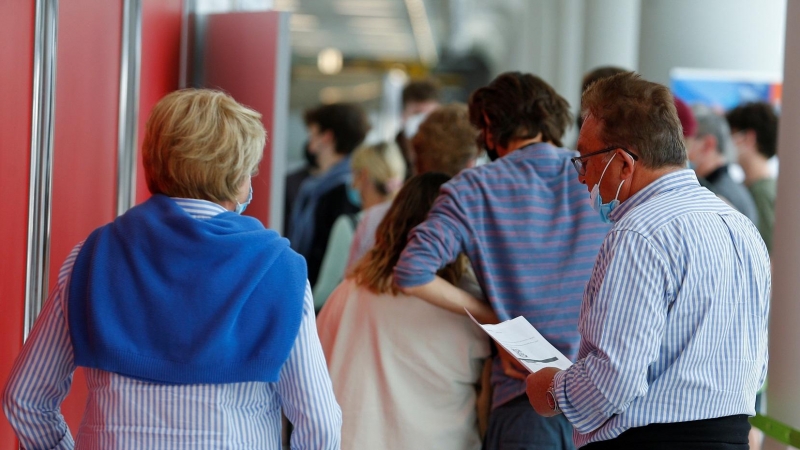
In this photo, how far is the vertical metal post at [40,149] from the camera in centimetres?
260

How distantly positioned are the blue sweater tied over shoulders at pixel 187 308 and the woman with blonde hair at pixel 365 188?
294cm

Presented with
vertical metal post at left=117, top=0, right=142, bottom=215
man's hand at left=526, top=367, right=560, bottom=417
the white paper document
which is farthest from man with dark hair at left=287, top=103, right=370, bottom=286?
man's hand at left=526, top=367, right=560, bottom=417

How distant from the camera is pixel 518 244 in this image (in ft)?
9.01

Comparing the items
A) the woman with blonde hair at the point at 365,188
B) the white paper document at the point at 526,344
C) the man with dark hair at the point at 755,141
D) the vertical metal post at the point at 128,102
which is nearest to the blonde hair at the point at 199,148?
the white paper document at the point at 526,344

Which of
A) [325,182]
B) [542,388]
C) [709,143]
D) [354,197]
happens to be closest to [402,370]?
[542,388]

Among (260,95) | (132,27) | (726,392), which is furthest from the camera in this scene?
(260,95)

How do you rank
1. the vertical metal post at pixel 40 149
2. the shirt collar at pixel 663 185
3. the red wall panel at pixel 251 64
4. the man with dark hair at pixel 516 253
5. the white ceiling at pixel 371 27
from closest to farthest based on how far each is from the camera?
1. the shirt collar at pixel 663 185
2. the vertical metal post at pixel 40 149
3. the man with dark hair at pixel 516 253
4. the red wall panel at pixel 251 64
5. the white ceiling at pixel 371 27

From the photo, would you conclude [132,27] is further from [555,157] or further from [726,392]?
[726,392]

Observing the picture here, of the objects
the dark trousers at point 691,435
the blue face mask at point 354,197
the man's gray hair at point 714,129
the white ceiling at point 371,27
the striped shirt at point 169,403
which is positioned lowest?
the dark trousers at point 691,435

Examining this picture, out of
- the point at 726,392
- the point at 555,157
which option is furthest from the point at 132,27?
the point at 726,392

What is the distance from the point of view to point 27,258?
8.63 ft

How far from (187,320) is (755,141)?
15.1 feet

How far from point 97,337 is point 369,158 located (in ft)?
10.5

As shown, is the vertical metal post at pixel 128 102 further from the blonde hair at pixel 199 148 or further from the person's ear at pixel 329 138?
the person's ear at pixel 329 138
